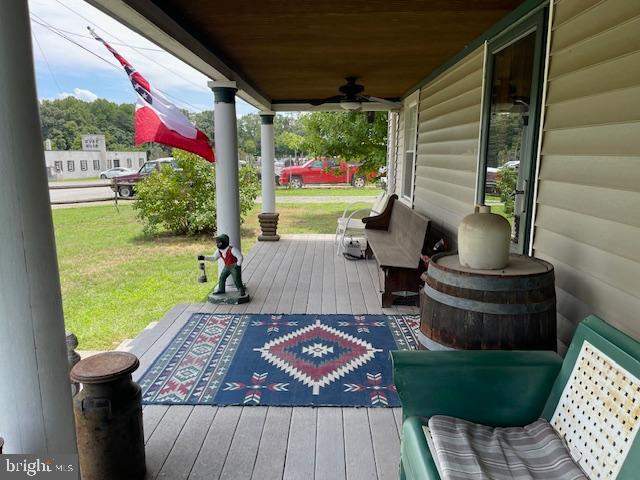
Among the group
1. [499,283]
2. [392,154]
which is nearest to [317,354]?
[499,283]

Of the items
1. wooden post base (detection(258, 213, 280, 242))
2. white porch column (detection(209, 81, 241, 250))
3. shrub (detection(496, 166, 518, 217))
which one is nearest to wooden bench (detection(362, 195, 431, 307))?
shrub (detection(496, 166, 518, 217))

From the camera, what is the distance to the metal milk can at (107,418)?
1.75 meters

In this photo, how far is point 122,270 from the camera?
20.6 feet

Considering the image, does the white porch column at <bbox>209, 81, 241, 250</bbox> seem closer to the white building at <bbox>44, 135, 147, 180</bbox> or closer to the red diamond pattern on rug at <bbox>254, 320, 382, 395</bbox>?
the red diamond pattern on rug at <bbox>254, 320, 382, 395</bbox>

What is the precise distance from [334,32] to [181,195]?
5.93 meters

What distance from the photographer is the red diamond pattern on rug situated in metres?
2.82

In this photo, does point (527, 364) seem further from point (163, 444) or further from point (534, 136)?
point (163, 444)

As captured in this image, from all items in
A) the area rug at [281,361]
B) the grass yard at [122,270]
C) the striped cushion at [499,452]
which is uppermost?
the striped cushion at [499,452]

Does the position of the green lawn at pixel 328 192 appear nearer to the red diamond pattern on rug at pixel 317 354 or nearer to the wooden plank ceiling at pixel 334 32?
the wooden plank ceiling at pixel 334 32

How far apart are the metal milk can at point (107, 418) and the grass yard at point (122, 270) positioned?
1869 mm

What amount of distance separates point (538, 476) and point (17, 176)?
1.81 meters

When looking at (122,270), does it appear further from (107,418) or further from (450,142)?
(107,418)

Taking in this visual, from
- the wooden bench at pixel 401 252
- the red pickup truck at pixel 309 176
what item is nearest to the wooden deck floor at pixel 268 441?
the wooden bench at pixel 401 252

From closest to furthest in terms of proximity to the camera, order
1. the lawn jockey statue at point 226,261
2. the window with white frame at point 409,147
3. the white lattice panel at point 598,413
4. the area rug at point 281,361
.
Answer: the white lattice panel at point 598,413, the area rug at point 281,361, the lawn jockey statue at point 226,261, the window with white frame at point 409,147
